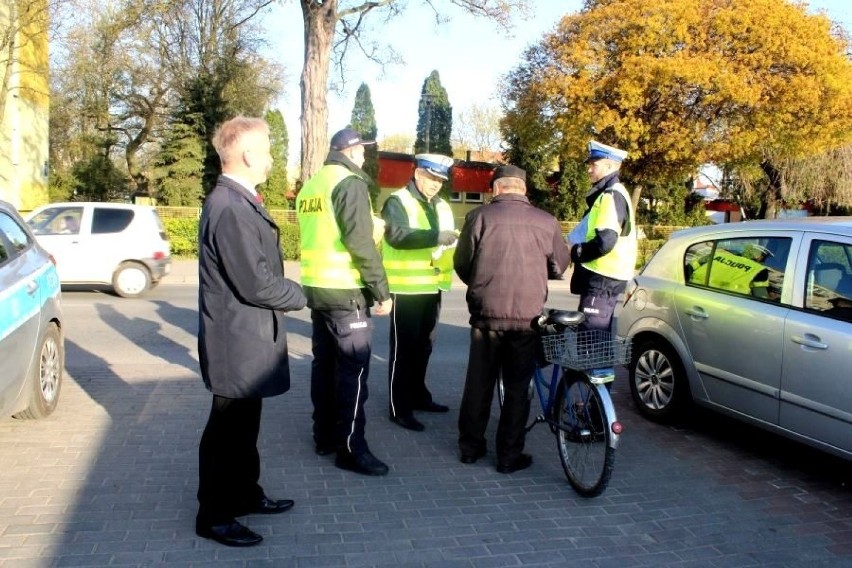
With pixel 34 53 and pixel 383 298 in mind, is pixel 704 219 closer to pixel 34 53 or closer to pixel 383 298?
pixel 34 53

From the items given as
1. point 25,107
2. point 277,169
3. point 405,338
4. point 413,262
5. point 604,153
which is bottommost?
point 405,338

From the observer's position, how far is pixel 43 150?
3039 centimetres

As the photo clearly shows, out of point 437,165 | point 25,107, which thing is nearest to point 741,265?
point 437,165

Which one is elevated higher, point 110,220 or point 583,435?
point 110,220

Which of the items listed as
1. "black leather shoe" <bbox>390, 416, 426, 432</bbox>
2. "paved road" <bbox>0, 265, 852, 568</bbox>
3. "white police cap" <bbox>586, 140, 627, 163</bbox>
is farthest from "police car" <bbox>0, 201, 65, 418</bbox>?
"white police cap" <bbox>586, 140, 627, 163</bbox>

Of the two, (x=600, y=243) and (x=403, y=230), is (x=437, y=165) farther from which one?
(x=600, y=243)

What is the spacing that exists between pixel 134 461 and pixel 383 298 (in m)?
1.95

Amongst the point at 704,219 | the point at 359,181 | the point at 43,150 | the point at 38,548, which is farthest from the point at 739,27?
the point at 43,150

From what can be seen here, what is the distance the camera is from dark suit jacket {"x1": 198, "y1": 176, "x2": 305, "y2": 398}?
3.31 m

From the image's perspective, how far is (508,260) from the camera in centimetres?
449

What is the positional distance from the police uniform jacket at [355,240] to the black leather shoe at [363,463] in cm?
95

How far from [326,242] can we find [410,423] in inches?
72.5

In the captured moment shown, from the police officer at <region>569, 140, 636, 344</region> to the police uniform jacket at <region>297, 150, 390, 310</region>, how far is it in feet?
5.03

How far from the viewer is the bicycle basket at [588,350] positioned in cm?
427
